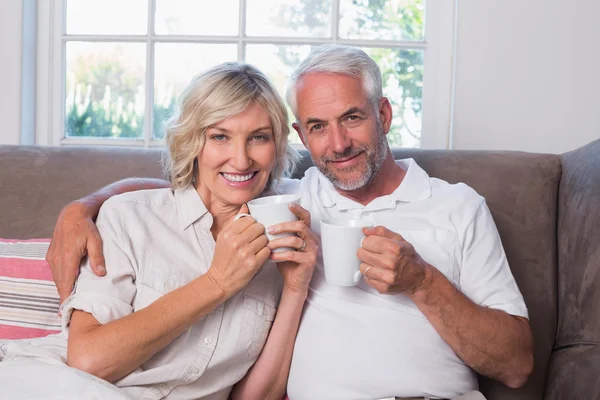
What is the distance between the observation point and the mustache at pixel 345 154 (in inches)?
64.5

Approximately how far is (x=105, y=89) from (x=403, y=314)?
5.76 ft

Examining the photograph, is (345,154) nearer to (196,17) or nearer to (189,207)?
(189,207)

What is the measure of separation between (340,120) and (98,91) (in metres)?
1.45

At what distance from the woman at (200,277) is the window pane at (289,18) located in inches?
41.8

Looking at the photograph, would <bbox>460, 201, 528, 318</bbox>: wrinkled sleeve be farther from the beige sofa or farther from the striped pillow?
the striped pillow

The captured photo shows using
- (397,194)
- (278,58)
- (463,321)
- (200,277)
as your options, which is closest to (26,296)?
(200,277)

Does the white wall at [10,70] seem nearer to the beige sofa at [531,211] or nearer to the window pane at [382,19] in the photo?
the beige sofa at [531,211]

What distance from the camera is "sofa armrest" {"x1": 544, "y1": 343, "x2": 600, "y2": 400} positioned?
4.87ft

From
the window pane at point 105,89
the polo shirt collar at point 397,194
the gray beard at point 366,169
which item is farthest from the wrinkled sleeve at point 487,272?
the window pane at point 105,89

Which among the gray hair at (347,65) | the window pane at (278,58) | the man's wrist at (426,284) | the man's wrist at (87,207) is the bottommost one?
the man's wrist at (426,284)

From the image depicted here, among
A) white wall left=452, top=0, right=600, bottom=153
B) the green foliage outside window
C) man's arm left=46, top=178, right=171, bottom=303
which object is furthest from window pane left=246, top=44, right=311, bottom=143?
man's arm left=46, top=178, right=171, bottom=303

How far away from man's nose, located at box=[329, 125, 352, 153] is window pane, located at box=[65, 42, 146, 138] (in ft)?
4.20

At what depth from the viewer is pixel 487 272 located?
5.15 feet

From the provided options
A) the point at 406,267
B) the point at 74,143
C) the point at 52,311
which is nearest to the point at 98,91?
the point at 74,143
